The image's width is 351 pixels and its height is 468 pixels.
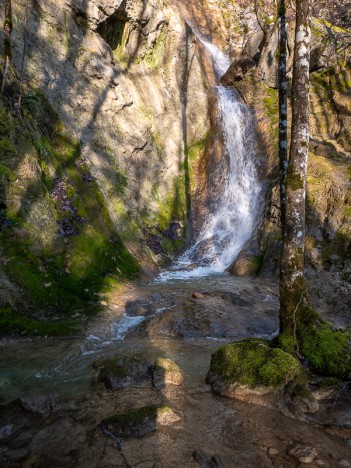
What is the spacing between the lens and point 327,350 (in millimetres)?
6500

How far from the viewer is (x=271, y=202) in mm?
17453

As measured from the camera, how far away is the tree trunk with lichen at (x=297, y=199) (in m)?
6.81

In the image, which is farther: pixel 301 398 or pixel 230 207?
pixel 230 207

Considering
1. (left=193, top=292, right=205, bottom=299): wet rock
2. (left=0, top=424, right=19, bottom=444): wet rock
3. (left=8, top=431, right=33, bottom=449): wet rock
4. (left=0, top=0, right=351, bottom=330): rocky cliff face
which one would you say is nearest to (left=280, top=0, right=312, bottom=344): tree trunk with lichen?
(left=8, top=431, right=33, bottom=449): wet rock

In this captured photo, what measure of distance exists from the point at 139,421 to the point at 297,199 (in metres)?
4.78

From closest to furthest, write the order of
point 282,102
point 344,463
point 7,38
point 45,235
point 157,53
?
point 344,463
point 282,102
point 45,235
point 7,38
point 157,53

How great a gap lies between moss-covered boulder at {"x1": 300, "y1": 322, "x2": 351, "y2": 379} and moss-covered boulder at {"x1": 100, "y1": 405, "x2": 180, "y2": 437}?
9.67 ft

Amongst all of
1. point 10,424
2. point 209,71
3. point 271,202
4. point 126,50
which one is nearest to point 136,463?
point 10,424

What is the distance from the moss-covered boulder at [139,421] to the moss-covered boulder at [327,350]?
116 inches

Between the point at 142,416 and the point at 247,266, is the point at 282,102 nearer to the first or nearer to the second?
the point at 247,266

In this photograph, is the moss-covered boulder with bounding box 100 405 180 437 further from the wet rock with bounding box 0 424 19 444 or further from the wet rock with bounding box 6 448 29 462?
the wet rock with bounding box 0 424 19 444

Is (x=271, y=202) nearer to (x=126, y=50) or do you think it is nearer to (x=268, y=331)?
(x=268, y=331)

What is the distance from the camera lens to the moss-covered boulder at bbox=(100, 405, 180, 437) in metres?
4.70

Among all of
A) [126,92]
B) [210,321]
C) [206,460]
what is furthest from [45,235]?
[126,92]
